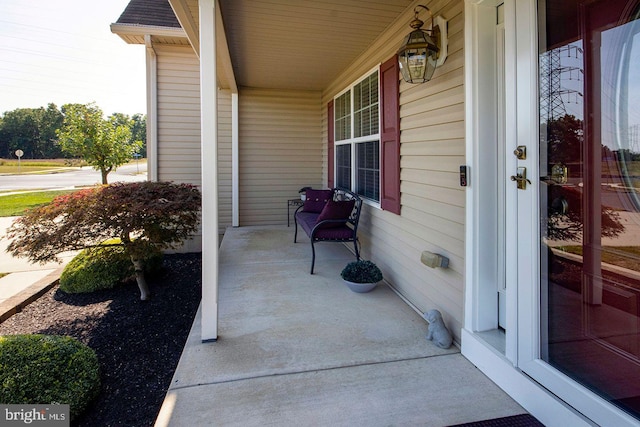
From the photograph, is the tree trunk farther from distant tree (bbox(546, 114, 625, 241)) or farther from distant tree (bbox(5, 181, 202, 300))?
distant tree (bbox(546, 114, 625, 241))

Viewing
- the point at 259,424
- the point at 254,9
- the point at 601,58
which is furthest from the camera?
the point at 254,9

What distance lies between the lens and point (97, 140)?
319 inches

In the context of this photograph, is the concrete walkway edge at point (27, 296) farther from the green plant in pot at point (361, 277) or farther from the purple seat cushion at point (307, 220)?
the green plant in pot at point (361, 277)

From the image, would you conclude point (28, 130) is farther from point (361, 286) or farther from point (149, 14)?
point (361, 286)

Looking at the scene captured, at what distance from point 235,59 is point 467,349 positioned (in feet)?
13.8

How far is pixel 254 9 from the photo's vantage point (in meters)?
3.26

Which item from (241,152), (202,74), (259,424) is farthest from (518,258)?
(241,152)

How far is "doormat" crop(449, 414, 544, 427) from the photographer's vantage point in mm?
1659

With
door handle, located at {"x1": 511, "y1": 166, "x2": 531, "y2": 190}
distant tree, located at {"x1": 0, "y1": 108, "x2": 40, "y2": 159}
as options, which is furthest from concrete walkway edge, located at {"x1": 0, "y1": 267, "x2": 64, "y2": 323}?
distant tree, located at {"x1": 0, "y1": 108, "x2": 40, "y2": 159}

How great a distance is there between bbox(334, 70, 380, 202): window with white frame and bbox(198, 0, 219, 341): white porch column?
194cm

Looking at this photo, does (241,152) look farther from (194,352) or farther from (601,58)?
(601,58)

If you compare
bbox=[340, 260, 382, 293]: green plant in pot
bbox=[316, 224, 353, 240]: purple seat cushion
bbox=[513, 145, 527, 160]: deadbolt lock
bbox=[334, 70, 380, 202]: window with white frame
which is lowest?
bbox=[340, 260, 382, 293]: green plant in pot

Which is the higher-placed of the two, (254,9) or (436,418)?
(254,9)

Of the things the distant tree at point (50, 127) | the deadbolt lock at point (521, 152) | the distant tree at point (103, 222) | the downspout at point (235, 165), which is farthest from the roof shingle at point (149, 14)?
the distant tree at point (50, 127)
